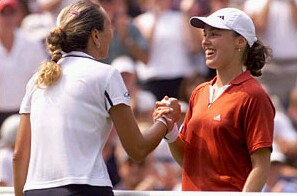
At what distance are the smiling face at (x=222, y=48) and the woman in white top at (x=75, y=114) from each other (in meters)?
0.51

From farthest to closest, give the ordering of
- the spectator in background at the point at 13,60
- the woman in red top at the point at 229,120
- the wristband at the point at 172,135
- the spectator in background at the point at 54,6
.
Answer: the spectator in background at the point at 54,6
the spectator in background at the point at 13,60
the wristband at the point at 172,135
the woman in red top at the point at 229,120

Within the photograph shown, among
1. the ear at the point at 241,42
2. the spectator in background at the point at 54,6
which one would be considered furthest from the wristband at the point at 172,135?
the spectator in background at the point at 54,6

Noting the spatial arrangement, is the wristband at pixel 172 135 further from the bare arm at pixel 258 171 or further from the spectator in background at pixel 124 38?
the spectator in background at pixel 124 38

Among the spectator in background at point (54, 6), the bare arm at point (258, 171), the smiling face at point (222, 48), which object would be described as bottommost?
the spectator in background at point (54, 6)

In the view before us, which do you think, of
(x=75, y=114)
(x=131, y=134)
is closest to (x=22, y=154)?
(x=75, y=114)

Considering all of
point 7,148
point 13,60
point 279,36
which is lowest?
point 7,148

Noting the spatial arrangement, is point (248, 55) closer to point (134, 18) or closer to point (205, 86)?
point (205, 86)

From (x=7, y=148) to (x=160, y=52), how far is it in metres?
1.84

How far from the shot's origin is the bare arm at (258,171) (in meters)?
4.41

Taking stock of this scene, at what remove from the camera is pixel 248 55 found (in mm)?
4684

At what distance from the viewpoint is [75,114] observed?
13.7ft

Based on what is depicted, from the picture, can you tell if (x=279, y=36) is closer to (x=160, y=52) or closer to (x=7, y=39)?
(x=160, y=52)

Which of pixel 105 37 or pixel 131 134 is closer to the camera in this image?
pixel 131 134

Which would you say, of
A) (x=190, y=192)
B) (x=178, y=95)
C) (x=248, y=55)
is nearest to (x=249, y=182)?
(x=190, y=192)
